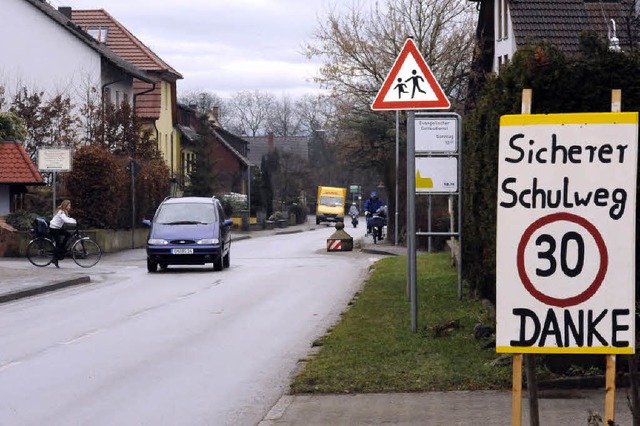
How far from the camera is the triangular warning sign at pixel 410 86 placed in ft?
43.9

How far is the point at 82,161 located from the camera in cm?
3672

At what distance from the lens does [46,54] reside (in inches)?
2172

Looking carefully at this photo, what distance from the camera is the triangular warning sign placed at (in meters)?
13.4

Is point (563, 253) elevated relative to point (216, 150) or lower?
Answer: lower

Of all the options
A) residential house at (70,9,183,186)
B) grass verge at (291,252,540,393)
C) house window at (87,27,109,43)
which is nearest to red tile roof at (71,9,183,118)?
residential house at (70,9,183,186)

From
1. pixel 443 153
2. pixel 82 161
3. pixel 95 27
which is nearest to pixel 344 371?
pixel 443 153

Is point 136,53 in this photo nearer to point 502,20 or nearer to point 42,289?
point 502,20

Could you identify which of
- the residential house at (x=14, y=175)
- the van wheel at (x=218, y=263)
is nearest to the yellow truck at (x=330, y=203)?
the residential house at (x=14, y=175)

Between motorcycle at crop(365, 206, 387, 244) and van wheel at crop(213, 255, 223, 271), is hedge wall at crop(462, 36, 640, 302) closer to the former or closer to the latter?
van wheel at crop(213, 255, 223, 271)

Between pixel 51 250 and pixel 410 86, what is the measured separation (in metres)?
18.9

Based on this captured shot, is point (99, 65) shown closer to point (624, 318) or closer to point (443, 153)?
point (443, 153)

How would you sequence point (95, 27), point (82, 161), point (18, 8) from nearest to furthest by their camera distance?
point (82, 161)
point (18, 8)
point (95, 27)

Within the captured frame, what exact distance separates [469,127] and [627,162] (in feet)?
34.0

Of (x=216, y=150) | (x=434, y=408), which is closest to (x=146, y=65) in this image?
(x=216, y=150)
